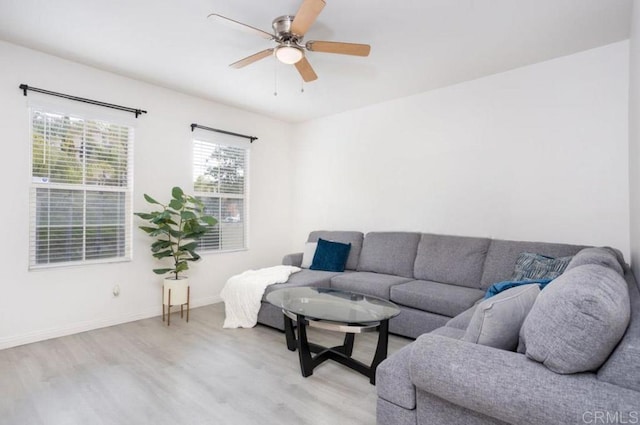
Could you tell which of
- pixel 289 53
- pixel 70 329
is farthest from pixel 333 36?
pixel 70 329

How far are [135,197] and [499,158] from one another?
3.96 meters

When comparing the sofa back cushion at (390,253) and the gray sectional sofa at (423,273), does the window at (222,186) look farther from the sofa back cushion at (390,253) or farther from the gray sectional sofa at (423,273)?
the sofa back cushion at (390,253)

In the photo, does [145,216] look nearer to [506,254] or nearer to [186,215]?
[186,215]

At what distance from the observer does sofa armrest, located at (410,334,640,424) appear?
38.4 inches

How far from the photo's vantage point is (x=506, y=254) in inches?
125

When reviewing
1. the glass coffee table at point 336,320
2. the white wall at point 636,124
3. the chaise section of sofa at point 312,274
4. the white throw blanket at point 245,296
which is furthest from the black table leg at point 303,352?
the white wall at point 636,124

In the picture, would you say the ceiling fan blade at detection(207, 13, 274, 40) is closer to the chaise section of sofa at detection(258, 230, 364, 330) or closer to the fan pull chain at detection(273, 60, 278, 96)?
the fan pull chain at detection(273, 60, 278, 96)

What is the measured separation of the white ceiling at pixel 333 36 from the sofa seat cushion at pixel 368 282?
217 cm

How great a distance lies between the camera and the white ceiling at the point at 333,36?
7.84 feet

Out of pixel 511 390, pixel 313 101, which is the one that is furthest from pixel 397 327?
pixel 313 101

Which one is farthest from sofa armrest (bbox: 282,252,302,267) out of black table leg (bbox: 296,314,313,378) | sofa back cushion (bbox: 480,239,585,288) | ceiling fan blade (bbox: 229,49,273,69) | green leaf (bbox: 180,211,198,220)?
ceiling fan blade (bbox: 229,49,273,69)

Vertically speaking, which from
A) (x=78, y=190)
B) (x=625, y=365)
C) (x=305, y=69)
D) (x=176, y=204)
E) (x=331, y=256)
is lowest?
(x=331, y=256)

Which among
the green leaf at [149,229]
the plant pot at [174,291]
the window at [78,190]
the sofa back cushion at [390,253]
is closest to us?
the window at [78,190]

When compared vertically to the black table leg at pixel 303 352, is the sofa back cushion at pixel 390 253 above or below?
above
